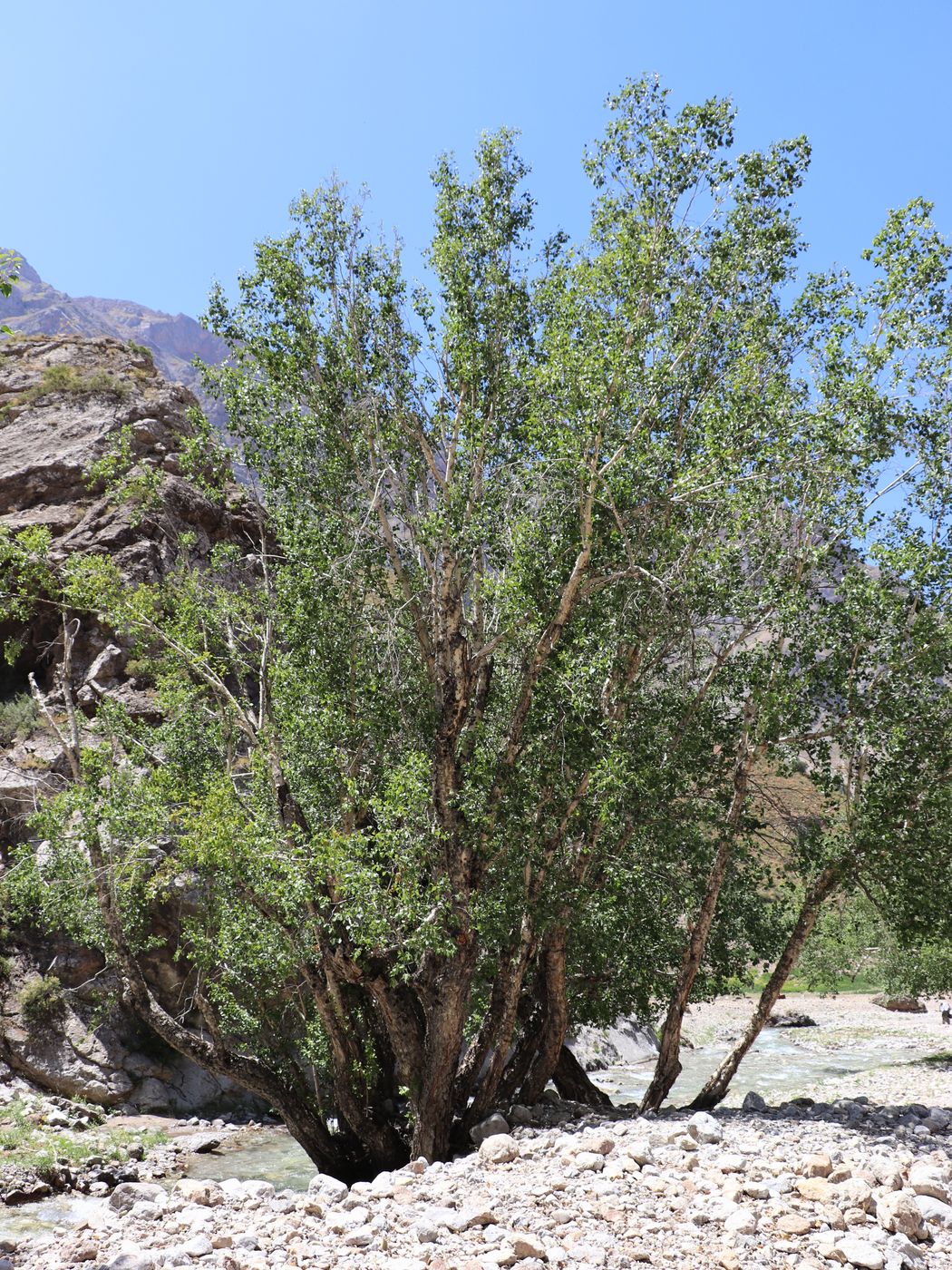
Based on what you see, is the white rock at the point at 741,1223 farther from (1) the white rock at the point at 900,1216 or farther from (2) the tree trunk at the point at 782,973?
(2) the tree trunk at the point at 782,973

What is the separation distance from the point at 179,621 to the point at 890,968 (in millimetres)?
27832

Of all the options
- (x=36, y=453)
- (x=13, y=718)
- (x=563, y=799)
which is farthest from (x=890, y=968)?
(x=36, y=453)

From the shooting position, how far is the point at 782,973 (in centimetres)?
1500

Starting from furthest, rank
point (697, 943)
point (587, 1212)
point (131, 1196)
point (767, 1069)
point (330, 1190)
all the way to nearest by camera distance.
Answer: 1. point (767, 1069)
2. point (697, 943)
3. point (131, 1196)
4. point (330, 1190)
5. point (587, 1212)

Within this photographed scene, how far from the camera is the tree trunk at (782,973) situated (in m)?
14.5

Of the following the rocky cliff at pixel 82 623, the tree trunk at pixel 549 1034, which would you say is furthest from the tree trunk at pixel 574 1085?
the rocky cliff at pixel 82 623

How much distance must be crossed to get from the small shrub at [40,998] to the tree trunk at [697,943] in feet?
48.7

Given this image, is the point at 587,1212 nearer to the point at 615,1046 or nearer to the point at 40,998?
the point at 40,998

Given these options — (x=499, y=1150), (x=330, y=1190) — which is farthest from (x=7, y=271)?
(x=499, y=1150)

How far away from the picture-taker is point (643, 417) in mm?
13133

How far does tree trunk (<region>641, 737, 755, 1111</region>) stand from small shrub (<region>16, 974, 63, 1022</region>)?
14.8 m

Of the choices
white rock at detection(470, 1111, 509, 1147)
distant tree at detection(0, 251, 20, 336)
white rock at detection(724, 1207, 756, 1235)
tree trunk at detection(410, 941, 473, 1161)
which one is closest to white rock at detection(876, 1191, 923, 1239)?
white rock at detection(724, 1207, 756, 1235)

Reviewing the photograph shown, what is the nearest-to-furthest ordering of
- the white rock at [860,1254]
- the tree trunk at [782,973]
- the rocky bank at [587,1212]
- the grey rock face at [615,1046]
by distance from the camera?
the white rock at [860,1254]
the rocky bank at [587,1212]
the tree trunk at [782,973]
the grey rock face at [615,1046]

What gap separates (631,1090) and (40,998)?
1528 centimetres
